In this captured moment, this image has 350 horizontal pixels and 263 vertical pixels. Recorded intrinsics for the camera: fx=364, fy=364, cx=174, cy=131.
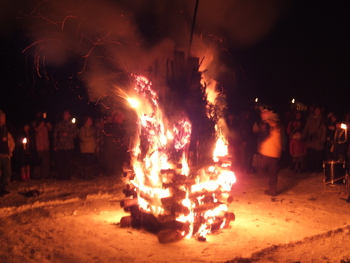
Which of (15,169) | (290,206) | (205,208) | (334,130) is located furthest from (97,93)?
(334,130)

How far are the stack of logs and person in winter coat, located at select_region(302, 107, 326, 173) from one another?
6.66 m

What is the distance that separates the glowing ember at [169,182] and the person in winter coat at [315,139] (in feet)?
21.9

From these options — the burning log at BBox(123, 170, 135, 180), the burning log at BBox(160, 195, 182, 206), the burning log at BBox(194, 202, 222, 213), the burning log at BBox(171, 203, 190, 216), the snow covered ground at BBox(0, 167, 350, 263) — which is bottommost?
the snow covered ground at BBox(0, 167, 350, 263)

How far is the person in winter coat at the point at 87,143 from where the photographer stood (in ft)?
37.6

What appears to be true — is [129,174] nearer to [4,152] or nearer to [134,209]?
[134,209]

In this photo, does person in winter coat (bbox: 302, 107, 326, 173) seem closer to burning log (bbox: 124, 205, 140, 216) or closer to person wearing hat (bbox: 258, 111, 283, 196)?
person wearing hat (bbox: 258, 111, 283, 196)

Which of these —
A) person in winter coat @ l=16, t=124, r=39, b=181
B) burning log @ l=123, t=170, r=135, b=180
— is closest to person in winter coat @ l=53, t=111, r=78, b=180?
person in winter coat @ l=16, t=124, r=39, b=181

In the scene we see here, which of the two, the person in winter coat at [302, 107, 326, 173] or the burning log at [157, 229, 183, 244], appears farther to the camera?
the person in winter coat at [302, 107, 326, 173]

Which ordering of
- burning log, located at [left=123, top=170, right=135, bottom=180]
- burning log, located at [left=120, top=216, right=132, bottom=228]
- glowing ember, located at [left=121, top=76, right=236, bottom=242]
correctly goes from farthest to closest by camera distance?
1. burning log, located at [left=123, top=170, right=135, bottom=180]
2. burning log, located at [left=120, top=216, right=132, bottom=228]
3. glowing ember, located at [left=121, top=76, right=236, bottom=242]

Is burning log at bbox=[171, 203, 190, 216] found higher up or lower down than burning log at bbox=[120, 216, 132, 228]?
higher up

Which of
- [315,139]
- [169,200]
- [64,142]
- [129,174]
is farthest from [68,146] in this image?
[315,139]

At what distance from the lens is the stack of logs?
5.86 metres

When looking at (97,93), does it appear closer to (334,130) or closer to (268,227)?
(268,227)

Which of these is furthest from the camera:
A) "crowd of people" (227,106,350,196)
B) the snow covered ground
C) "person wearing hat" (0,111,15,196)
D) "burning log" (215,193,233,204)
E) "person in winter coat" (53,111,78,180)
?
"crowd of people" (227,106,350,196)
